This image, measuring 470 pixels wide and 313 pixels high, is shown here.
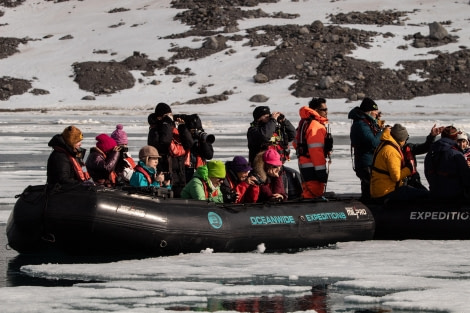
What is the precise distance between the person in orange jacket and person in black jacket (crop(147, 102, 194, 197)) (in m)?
1.34

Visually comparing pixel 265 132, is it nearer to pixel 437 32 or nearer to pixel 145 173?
pixel 145 173

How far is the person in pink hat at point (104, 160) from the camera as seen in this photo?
11.7 metres

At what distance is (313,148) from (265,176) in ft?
3.42

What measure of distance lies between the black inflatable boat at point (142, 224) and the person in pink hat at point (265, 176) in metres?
0.40

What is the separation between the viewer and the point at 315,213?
1141 cm

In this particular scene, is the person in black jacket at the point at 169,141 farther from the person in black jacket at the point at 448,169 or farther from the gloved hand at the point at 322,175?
the person in black jacket at the point at 448,169

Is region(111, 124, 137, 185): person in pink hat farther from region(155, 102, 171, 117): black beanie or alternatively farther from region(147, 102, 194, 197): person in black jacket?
region(155, 102, 171, 117): black beanie

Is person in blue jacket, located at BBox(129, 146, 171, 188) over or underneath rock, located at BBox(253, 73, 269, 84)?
over

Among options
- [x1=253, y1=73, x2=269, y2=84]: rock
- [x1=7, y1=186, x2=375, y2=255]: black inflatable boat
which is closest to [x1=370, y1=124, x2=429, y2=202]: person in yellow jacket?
[x1=7, y1=186, x2=375, y2=255]: black inflatable boat

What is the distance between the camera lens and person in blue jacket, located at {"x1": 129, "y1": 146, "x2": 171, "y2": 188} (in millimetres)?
10922

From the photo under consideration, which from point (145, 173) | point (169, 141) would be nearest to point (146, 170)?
point (145, 173)

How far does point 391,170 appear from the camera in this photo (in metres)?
11.7

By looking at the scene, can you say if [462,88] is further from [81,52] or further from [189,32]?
[81,52]

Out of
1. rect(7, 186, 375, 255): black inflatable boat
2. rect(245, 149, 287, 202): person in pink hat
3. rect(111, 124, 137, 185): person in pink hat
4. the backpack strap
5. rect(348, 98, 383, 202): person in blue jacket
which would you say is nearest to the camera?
rect(7, 186, 375, 255): black inflatable boat
